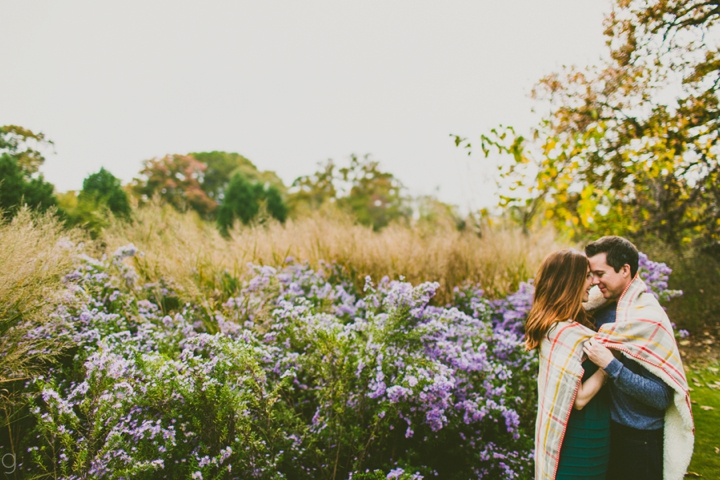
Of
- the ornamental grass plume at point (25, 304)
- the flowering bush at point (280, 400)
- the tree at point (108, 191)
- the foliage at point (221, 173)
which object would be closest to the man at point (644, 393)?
the flowering bush at point (280, 400)

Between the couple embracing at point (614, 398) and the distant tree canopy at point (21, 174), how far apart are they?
15.6 feet

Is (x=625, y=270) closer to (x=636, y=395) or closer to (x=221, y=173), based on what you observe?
(x=636, y=395)

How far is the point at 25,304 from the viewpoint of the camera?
267cm

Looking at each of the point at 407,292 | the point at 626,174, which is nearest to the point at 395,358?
the point at 407,292


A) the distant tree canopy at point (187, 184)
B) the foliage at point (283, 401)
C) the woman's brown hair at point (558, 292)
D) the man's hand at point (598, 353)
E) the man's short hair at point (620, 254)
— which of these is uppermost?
the distant tree canopy at point (187, 184)

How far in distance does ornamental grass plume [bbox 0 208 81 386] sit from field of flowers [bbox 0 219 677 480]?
8 cm

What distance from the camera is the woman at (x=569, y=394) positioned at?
1889mm

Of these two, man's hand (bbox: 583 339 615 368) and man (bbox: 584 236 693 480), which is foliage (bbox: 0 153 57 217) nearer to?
man's hand (bbox: 583 339 615 368)

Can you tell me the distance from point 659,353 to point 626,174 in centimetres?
500

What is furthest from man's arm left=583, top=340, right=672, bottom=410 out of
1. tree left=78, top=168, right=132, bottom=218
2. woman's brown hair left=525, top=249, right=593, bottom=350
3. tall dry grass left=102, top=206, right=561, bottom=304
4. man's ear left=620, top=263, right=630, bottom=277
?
tree left=78, top=168, right=132, bottom=218

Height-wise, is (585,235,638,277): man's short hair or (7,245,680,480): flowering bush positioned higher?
(585,235,638,277): man's short hair

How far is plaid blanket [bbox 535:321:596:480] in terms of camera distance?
6.21 feet

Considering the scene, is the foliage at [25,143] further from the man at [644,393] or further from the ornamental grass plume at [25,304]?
the man at [644,393]

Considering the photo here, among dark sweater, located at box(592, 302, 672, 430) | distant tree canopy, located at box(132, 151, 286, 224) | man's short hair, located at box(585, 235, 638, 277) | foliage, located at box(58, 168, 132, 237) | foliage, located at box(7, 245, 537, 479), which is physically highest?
distant tree canopy, located at box(132, 151, 286, 224)
